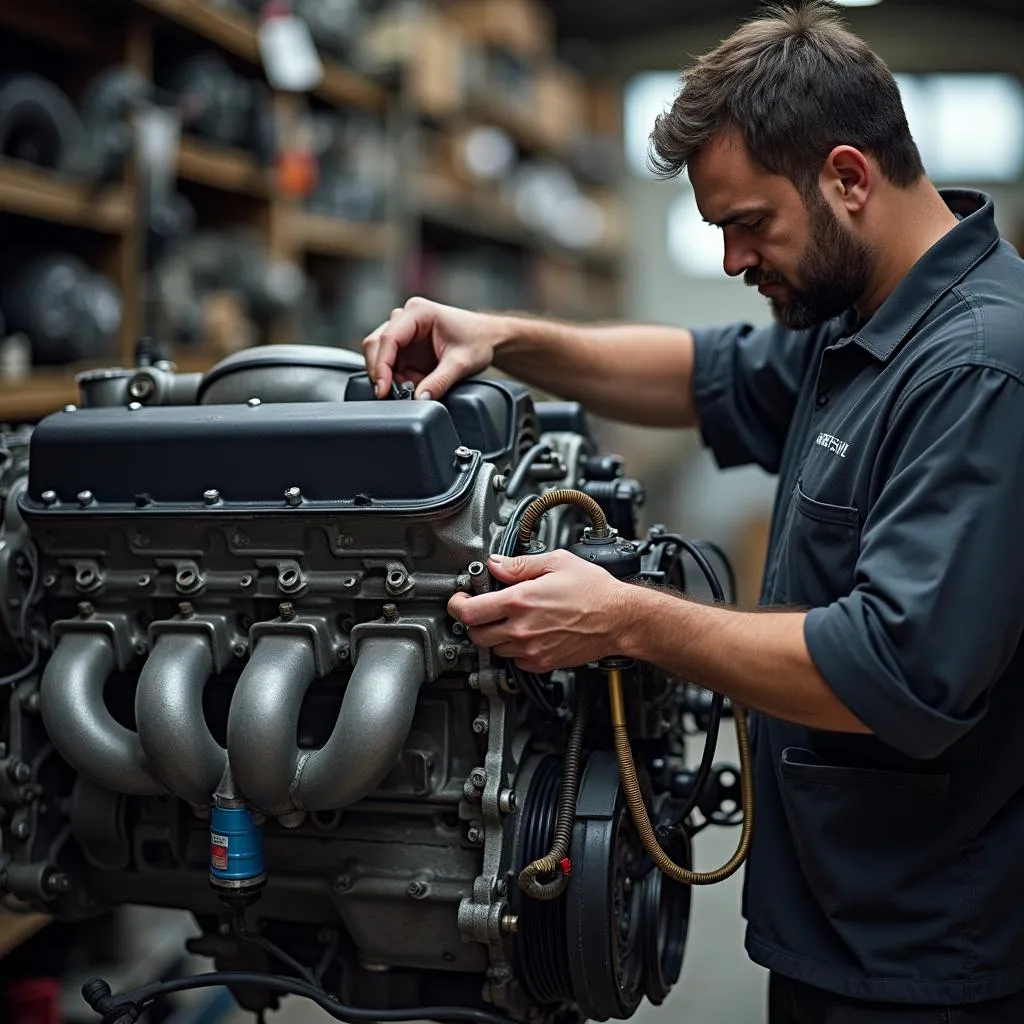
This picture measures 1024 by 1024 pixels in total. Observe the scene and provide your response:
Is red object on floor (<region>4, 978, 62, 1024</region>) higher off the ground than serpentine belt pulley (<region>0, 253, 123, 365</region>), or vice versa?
serpentine belt pulley (<region>0, 253, 123, 365</region>)

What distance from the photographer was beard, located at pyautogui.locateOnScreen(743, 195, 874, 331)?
125 centimetres

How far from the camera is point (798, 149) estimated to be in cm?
122

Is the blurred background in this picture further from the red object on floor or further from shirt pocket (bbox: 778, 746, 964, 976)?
shirt pocket (bbox: 778, 746, 964, 976)

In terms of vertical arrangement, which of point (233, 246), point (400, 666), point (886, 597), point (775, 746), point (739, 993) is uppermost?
point (233, 246)

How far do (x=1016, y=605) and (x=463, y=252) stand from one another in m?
4.99

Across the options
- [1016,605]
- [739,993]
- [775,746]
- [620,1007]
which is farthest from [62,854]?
[739,993]

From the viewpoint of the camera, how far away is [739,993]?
2.60 m

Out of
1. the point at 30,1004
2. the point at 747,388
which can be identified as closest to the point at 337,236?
the point at 747,388

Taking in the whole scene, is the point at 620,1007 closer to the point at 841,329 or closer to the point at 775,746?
the point at 775,746

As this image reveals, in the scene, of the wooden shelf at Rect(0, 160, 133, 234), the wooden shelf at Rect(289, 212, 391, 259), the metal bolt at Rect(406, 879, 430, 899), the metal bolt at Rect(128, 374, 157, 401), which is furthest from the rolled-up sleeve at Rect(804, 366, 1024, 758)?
the wooden shelf at Rect(289, 212, 391, 259)

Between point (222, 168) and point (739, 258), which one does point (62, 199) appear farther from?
point (739, 258)

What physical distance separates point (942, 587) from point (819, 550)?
21cm

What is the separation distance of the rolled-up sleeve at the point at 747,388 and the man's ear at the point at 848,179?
1.33ft

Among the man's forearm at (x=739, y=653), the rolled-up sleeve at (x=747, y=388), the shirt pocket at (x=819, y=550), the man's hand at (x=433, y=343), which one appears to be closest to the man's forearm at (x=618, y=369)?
the rolled-up sleeve at (x=747, y=388)
